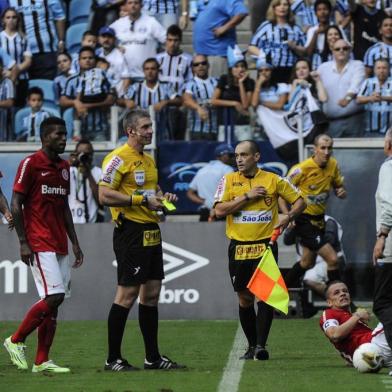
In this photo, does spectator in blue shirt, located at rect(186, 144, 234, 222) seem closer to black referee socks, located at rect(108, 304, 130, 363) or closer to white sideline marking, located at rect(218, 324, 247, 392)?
white sideline marking, located at rect(218, 324, 247, 392)

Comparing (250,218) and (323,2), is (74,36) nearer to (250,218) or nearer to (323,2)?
(323,2)

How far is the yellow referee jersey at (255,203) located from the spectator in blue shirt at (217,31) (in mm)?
8545

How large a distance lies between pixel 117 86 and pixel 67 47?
82.9 inches

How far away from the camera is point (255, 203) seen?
38.0 feet

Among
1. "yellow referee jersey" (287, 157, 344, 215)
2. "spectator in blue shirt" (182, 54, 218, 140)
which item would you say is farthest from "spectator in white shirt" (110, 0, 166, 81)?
"yellow referee jersey" (287, 157, 344, 215)

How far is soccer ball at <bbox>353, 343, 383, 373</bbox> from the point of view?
33.4ft

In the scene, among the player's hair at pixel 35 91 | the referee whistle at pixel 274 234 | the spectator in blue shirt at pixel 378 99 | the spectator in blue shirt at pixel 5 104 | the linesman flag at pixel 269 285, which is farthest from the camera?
the spectator in blue shirt at pixel 5 104

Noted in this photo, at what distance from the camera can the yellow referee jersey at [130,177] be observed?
1055 centimetres

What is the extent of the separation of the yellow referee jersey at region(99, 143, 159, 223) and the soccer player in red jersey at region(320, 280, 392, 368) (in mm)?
1679

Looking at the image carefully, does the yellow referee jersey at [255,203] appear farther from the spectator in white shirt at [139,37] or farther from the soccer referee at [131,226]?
the spectator in white shirt at [139,37]

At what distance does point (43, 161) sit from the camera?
10633mm

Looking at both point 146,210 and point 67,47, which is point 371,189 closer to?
point 67,47

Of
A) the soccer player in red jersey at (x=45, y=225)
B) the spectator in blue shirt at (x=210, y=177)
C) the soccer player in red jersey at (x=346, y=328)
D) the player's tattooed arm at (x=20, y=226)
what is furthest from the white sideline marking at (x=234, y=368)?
the spectator in blue shirt at (x=210, y=177)

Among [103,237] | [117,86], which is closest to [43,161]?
[103,237]
